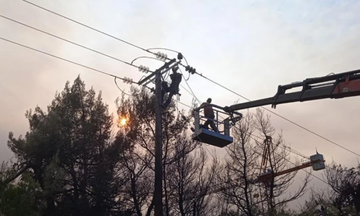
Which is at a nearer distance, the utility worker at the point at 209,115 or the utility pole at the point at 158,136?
the utility pole at the point at 158,136

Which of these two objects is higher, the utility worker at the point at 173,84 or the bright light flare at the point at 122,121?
the bright light flare at the point at 122,121

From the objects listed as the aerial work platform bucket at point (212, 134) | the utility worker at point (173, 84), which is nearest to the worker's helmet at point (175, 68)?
the utility worker at point (173, 84)

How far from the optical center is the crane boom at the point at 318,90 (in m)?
11.9

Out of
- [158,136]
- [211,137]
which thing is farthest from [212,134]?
[158,136]

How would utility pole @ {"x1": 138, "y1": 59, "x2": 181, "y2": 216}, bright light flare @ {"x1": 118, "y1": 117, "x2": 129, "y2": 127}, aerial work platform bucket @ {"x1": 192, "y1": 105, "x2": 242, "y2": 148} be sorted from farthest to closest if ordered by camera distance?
bright light flare @ {"x1": 118, "y1": 117, "x2": 129, "y2": 127}
aerial work platform bucket @ {"x1": 192, "y1": 105, "x2": 242, "y2": 148}
utility pole @ {"x1": 138, "y1": 59, "x2": 181, "y2": 216}

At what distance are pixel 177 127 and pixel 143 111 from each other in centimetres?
229

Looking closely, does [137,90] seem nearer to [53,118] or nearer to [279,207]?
[53,118]

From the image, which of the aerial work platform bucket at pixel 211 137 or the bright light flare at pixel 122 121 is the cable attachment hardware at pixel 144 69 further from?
the bright light flare at pixel 122 121

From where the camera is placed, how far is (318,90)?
1258cm

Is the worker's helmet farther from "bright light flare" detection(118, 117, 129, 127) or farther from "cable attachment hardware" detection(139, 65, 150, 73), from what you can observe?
"bright light flare" detection(118, 117, 129, 127)

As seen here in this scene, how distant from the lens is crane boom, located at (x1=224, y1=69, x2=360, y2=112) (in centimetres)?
1188

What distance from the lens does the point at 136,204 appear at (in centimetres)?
2200

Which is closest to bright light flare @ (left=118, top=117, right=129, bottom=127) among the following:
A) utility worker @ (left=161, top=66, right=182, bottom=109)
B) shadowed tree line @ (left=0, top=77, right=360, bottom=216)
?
shadowed tree line @ (left=0, top=77, right=360, bottom=216)

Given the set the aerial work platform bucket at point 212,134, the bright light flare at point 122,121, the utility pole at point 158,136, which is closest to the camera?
the utility pole at point 158,136
